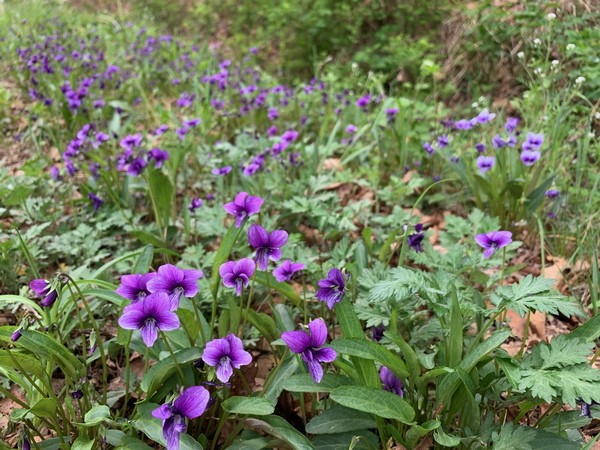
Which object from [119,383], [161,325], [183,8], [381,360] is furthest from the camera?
[183,8]

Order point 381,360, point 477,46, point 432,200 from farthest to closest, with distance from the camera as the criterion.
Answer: point 477,46
point 432,200
point 381,360

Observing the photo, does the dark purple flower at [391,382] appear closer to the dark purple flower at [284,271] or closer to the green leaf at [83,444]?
the dark purple flower at [284,271]

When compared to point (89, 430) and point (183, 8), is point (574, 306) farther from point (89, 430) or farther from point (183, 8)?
point (183, 8)

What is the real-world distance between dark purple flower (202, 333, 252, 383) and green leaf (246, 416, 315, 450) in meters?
0.24

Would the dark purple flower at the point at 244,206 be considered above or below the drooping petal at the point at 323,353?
above

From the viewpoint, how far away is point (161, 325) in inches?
48.9

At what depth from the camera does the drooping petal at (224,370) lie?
4.09 feet

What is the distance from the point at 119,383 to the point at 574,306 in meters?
1.54

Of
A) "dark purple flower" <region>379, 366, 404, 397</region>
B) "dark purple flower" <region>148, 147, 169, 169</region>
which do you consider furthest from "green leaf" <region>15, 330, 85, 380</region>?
"dark purple flower" <region>148, 147, 169, 169</region>

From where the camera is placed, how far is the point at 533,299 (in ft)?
4.49

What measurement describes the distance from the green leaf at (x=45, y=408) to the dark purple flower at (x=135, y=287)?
361 mm

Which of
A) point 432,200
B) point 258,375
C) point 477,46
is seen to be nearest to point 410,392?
point 258,375

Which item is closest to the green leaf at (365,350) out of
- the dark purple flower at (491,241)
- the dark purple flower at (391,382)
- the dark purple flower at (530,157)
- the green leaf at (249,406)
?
the dark purple flower at (391,382)

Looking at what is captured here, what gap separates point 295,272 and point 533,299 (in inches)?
34.1
